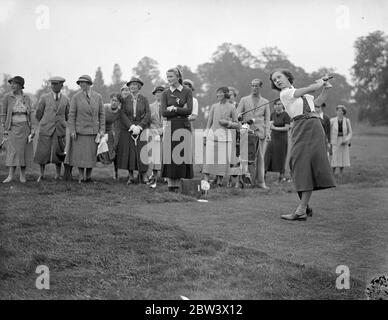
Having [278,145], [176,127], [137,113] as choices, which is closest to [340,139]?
[278,145]

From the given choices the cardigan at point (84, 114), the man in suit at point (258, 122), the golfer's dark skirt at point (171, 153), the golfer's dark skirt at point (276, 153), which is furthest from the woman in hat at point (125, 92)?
the golfer's dark skirt at point (276, 153)

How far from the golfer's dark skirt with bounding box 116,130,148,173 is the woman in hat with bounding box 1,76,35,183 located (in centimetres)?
176

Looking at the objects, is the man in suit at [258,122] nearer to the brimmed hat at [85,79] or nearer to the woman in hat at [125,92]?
the woman in hat at [125,92]

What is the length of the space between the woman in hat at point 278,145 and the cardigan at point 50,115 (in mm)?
4919

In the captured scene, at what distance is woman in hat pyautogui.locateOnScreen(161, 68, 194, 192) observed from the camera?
8836 mm

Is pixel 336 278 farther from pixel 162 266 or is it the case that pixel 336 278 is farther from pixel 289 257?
pixel 162 266

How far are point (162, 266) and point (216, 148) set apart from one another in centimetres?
654

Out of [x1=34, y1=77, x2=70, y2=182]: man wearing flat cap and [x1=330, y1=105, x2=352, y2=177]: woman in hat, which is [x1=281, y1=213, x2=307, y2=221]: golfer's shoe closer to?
[x1=34, y1=77, x2=70, y2=182]: man wearing flat cap

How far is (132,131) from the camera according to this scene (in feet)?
33.5

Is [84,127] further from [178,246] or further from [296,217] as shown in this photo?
[178,246]

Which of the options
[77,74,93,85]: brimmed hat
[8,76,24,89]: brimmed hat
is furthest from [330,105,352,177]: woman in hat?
[8,76,24,89]: brimmed hat

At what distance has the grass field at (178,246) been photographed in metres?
3.98

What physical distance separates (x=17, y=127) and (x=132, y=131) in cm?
216
